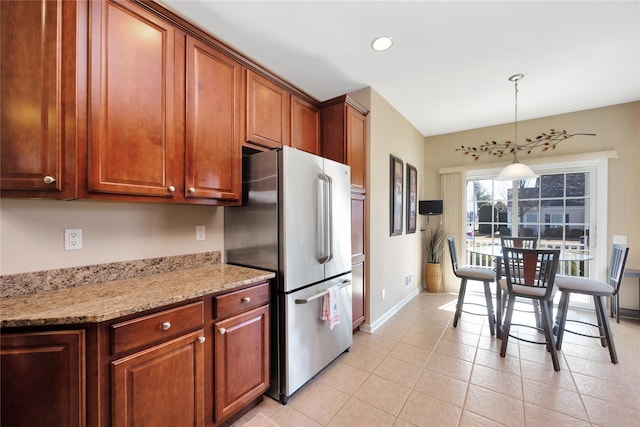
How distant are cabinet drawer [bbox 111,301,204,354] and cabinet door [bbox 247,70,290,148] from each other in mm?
1304

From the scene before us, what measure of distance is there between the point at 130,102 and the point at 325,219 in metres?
1.42

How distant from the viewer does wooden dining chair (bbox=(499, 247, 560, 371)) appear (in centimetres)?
221

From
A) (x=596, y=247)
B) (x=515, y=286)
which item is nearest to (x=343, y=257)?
(x=515, y=286)

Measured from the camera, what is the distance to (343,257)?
7.70 feet

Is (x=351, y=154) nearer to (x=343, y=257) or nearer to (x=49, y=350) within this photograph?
(x=343, y=257)

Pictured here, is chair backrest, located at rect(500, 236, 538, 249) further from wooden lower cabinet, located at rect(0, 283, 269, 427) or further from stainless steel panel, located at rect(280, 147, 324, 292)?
wooden lower cabinet, located at rect(0, 283, 269, 427)

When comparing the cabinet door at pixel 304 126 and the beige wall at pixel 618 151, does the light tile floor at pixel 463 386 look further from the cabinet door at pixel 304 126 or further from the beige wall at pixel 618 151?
the cabinet door at pixel 304 126

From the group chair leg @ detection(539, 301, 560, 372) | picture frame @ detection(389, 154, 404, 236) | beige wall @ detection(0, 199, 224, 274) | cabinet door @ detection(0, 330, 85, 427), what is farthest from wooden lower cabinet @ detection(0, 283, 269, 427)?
chair leg @ detection(539, 301, 560, 372)

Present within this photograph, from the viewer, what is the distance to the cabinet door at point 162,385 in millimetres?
1147

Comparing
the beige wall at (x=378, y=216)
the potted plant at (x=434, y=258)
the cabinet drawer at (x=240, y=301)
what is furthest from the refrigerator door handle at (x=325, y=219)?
the potted plant at (x=434, y=258)

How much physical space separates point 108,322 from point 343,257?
1652 mm

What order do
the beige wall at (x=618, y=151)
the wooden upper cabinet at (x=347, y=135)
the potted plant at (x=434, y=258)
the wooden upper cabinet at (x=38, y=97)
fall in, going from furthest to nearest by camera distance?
the potted plant at (x=434, y=258) < the beige wall at (x=618, y=151) < the wooden upper cabinet at (x=347, y=135) < the wooden upper cabinet at (x=38, y=97)

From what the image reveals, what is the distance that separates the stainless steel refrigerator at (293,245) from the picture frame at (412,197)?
195cm

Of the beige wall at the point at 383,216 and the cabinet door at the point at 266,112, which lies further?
the beige wall at the point at 383,216
